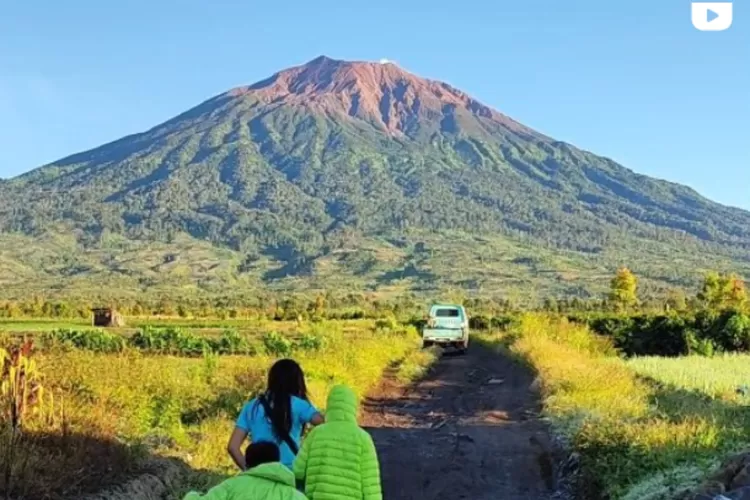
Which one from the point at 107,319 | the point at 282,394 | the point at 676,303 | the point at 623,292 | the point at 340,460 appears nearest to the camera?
the point at 340,460

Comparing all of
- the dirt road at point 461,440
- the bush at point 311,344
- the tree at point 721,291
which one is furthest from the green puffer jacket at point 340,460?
the tree at point 721,291

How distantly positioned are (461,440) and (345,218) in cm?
14316

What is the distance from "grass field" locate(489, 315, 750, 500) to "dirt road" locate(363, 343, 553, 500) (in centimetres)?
53

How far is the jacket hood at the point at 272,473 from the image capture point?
16.0 feet

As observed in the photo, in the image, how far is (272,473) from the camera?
488 centimetres

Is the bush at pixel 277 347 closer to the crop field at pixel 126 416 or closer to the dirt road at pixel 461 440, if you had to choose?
the crop field at pixel 126 416

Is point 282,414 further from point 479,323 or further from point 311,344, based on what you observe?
point 479,323

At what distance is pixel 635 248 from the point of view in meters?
140

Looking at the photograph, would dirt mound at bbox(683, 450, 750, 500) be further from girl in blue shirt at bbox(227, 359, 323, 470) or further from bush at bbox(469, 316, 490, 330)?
bush at bbox(469, 316, 490, 330)

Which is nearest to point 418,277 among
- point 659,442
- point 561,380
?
point 561,380

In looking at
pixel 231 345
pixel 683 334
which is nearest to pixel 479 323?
pixel 683 334

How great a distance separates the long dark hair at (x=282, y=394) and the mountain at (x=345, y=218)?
102m

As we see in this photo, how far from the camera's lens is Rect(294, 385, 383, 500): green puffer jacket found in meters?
5.98

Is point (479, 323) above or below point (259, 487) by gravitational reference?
below
